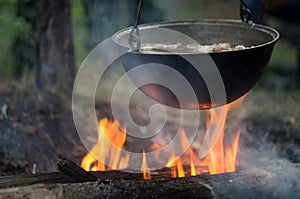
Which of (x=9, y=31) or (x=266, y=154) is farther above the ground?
(x=9, y=31)

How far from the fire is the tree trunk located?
147cm

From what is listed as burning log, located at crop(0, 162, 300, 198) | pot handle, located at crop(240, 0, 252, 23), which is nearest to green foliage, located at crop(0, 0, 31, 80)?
burning log, located at crop(0, 162, 300, 198)

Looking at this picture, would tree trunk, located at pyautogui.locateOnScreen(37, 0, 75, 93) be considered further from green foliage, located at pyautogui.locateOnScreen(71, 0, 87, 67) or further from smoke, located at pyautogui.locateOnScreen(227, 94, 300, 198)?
smoke, located at pyautogui.locateOnScreen(227, 94, 300, 198)

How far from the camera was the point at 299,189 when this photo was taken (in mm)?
2504

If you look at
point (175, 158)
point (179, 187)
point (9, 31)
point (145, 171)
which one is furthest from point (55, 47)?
point (179, 187)

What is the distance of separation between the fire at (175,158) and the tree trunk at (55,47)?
1.47 m

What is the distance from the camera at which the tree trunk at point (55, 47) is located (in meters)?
4.85

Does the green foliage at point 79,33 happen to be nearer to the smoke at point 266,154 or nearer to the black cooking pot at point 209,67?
the smoke at point 266,154

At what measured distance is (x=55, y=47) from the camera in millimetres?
4918

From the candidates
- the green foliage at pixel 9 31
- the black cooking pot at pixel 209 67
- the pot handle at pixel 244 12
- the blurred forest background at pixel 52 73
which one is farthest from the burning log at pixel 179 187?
the green foliage at pixel 9 31

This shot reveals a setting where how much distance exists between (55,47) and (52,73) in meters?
0.27

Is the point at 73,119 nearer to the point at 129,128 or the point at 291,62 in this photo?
the point at 129,128

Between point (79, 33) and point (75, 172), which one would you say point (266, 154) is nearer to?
point (75, 172)

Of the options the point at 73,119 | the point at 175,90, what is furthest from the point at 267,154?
the point at 73,119
